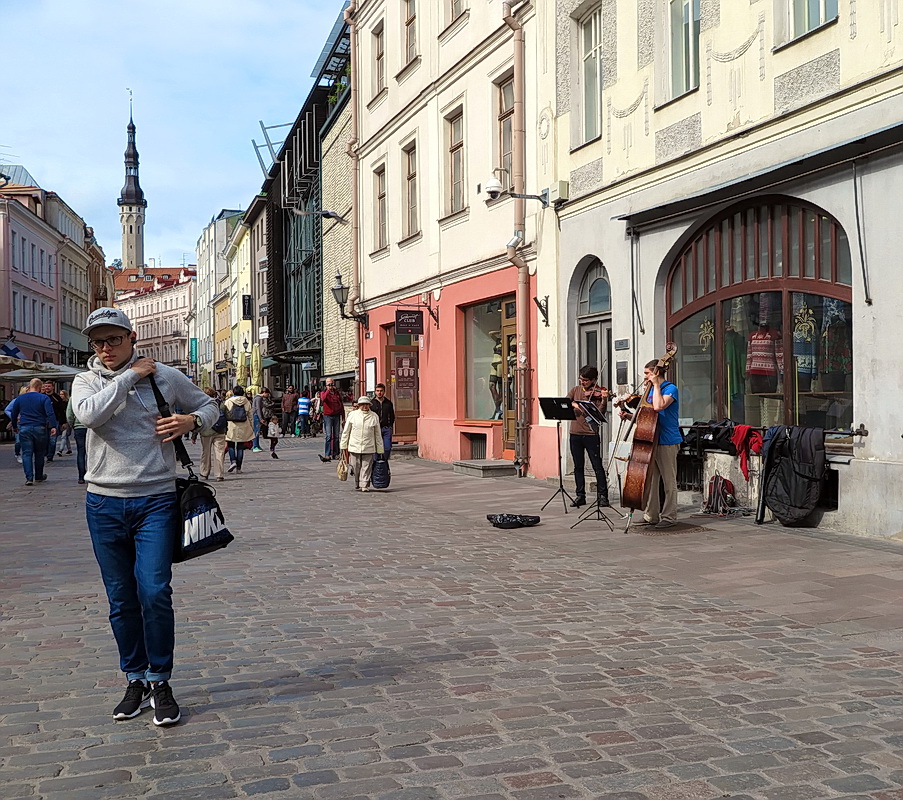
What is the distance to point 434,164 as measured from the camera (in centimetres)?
2161

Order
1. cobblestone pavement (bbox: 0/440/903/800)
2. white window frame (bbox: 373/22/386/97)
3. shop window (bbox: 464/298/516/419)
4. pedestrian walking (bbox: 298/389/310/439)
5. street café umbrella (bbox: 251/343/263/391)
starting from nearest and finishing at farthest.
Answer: cobblestone pavement (bbox: 0/440/903/800) → shop window (bbox: 464/298/516/419) → white window frame (bbox: 373/22/386/97) → pedestrian walking (bbox: 298/389/310/439) → street café umbrella (bbox: 251/343/263/391)

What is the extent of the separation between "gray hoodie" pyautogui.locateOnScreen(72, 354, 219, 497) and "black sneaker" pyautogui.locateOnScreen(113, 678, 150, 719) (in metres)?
0.86

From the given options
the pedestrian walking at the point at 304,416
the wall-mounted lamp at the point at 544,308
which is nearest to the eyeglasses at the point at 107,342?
the wall-mounted lamp at the point at 544,308

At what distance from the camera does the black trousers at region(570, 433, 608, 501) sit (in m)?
12.4

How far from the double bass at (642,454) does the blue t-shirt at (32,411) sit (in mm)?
11650

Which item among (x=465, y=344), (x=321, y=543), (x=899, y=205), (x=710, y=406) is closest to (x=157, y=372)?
(x=321, y=543)

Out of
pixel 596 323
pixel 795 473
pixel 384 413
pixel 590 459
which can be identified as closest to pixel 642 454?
pixel 795 473

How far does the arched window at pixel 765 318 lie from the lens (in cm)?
1080

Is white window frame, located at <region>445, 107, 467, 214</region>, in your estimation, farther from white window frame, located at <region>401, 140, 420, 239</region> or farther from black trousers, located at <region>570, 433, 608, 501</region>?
black trousers, located at <region>570, 433, 608, 501</region>

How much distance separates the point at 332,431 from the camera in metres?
23.3

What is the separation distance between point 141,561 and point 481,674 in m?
1.80

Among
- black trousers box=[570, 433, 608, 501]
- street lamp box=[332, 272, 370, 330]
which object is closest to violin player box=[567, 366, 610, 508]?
black trousers box=[570, 433, 608, 501]

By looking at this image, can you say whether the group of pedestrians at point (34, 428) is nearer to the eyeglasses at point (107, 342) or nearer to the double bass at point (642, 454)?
the double bass at point (642, 454)

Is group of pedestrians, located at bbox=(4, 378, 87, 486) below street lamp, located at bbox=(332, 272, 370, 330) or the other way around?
below
